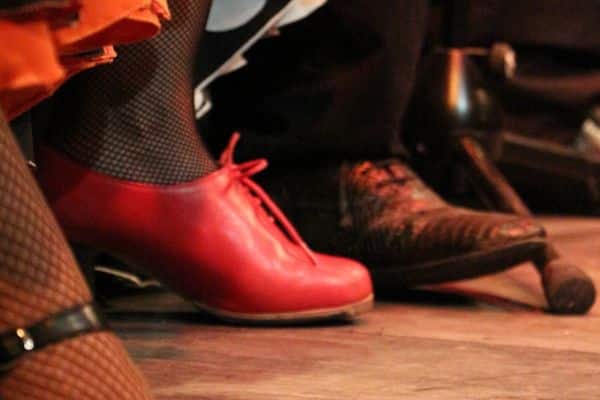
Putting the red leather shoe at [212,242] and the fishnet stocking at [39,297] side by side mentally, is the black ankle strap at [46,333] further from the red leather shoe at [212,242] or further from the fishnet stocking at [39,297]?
the red leather shoe at [212,242]

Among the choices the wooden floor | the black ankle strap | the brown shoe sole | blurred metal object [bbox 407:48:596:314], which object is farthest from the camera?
blurred metal object [bbox 407:48:596:314]

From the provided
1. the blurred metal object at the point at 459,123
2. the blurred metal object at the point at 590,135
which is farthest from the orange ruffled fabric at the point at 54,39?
the blurred metal object at the point at 590,135

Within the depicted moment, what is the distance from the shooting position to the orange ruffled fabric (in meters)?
Answer: 0.45

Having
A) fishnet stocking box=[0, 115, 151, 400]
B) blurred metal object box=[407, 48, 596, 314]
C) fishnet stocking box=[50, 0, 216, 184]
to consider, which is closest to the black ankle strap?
fishnet stocking box=[0, 115, 151, 400]

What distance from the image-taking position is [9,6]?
1.46 ft

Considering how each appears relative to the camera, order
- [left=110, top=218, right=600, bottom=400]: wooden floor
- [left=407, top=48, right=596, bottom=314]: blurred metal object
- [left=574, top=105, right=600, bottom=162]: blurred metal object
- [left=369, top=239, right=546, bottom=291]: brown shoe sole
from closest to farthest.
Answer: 1. [left=110, top=218, right=600, bottom=400]: wooden floor
2. [left=369, top=239, right=546, bottom=291]: brown shoe sole
3. [left=407, top=48, right=596, bottom=314]: blurred metal object
4. [left=574, top=105, right=600, bottom=162]: blurred metal object

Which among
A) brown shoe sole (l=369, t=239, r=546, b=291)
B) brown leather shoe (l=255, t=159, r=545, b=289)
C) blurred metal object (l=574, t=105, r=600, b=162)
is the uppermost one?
brown leather shoe (l=255, t=159, r=545, b=289)

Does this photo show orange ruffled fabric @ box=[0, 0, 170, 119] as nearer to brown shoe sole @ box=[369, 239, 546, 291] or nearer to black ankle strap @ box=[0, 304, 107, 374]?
black ankle strap @ box=[0, 304, 107, 374]

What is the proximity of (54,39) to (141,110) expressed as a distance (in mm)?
301

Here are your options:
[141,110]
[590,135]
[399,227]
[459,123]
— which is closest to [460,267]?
[399,227]

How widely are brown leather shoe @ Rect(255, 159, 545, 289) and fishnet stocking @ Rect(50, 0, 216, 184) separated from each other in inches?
10.5

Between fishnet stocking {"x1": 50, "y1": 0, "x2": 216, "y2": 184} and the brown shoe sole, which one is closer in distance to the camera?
fishnet stocking {"x1": 50, "y1": 0, "x2": 216, "y2": 184}

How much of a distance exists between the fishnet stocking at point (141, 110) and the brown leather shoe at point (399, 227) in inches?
10.5

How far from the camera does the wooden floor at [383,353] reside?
66cm
